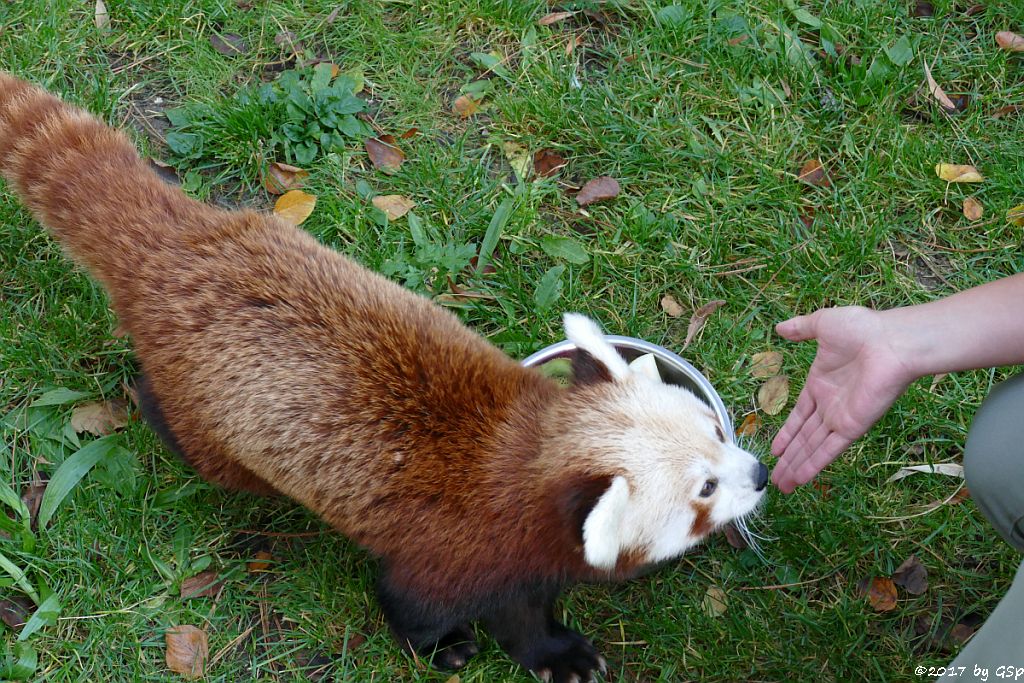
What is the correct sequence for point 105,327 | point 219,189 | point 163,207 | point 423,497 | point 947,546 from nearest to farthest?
point 423,497, point 163,207, point 947,546, point 105,327, point 219,189

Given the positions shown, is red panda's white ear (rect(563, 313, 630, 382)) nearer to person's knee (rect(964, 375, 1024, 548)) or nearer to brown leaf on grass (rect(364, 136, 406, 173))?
person's knee (rect(964, 375, 1024, 548))

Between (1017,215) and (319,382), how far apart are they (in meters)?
2.76

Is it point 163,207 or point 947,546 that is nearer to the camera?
point 163,207

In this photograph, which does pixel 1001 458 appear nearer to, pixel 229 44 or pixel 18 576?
pixel 18 576

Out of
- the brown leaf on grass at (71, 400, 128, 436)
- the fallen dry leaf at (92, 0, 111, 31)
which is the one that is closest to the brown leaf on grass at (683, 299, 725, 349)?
the brown leaf on grass at (71, 400, 128, 436)

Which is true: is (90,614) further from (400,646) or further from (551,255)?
(551,255)

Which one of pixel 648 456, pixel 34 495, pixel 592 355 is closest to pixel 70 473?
pixel 34 495

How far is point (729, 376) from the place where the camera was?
323cm

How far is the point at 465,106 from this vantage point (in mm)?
3756

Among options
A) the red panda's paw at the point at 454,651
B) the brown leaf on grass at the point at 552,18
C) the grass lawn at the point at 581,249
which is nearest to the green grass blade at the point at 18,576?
the grass lawn at the point at 581,249

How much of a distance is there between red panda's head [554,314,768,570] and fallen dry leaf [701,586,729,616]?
39 centimetres

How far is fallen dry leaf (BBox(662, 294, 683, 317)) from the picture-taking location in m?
3.37

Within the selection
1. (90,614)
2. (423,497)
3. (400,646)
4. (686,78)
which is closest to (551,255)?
(686,78)

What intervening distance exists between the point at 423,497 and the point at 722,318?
4.82 feet
